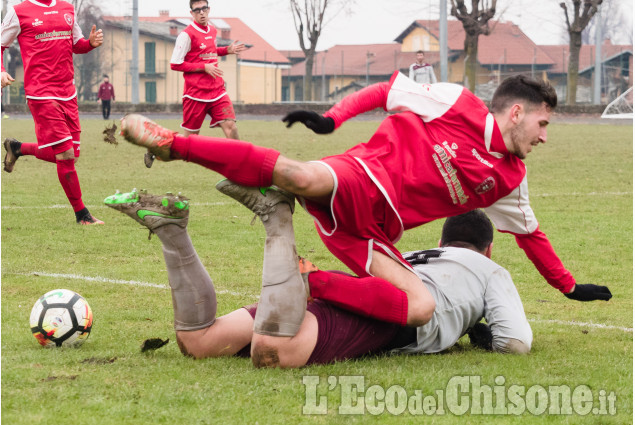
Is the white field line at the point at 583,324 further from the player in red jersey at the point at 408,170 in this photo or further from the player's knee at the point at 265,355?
the player's knee at the point at 265,355

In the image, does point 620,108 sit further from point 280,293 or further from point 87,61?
point 87,61

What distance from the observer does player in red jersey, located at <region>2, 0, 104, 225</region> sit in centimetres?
923

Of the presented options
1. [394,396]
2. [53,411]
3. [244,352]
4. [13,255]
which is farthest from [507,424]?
[13,255]

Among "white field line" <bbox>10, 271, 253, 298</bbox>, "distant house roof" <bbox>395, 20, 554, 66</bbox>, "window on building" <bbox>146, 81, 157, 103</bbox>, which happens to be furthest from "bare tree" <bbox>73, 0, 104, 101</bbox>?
"white field line" <bbox>10, 271, 253, 298</bbox>

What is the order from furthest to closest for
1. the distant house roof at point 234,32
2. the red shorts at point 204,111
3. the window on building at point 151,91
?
1. the window on building at point 151,91
2. the distant house roof at point 234,32
3. the red shorts at point 204,111

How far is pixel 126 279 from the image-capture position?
266 inches

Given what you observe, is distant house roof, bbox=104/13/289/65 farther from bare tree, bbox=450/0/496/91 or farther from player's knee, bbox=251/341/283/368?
player's knee, bbox=251/341/283/368

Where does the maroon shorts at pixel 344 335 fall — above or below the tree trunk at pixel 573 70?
below

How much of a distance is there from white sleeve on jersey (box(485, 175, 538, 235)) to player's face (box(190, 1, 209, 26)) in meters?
8.66

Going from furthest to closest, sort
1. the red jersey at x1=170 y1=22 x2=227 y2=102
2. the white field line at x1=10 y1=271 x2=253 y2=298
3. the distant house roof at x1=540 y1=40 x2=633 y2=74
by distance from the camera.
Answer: the distant house roof at x1=540 y1=40 x2=633 y2=74
the red jersey at x1=170 y1=22 x2=227 y2=102
the white field line at x1=10 y1=271 x2=253 y2=298

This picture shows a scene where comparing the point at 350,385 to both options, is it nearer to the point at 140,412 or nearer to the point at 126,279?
the point at 140,412

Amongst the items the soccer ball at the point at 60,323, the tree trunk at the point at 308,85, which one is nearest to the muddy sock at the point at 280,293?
the soccer ball at the point at 60,323

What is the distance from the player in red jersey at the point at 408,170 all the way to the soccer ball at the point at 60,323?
3.96 feet

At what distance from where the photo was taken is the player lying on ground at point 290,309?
4.35 metres
